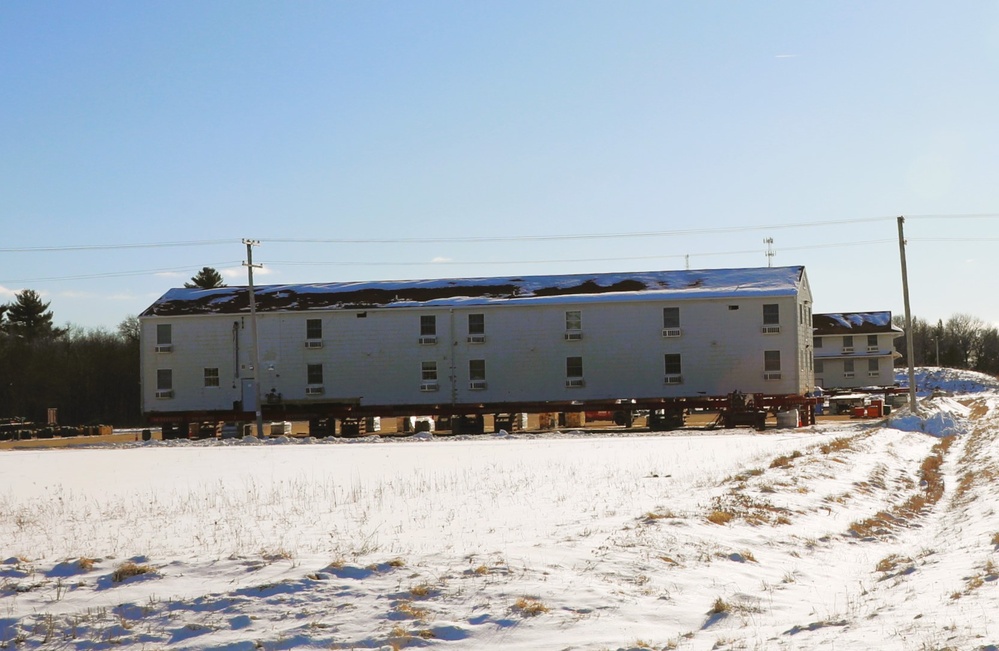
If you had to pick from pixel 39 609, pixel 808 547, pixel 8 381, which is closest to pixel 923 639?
pixel 808 547

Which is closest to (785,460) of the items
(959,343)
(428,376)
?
(428,376)

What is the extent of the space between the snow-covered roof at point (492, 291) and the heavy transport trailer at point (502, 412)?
5.58m

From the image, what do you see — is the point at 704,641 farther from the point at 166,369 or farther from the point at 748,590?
the point at 166,369

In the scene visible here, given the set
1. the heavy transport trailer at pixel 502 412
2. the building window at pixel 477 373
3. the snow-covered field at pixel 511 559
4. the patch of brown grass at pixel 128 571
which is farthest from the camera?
the building window at pixel 477 373

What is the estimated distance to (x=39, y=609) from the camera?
10188 millimetres

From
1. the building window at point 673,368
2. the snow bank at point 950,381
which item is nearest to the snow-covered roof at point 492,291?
the building window at point 673,368

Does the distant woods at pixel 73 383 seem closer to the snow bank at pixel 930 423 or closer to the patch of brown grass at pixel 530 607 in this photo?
the snow bank at pixel 930 423

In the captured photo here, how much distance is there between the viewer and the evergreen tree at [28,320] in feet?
353

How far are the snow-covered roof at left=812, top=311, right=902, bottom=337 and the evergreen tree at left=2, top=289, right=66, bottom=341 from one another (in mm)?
76385

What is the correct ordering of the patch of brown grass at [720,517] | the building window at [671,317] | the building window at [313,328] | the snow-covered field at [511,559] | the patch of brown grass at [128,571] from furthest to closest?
the building window at [313,328] → the building window at [671,317] → the patch of brown grass at [720,517] → the patch of brown grass at [128,571] → the snow-covered field at [511,559]

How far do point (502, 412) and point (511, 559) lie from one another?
38.3 metres

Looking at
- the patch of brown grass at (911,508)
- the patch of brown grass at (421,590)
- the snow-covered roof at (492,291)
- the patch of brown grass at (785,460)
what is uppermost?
the snow-covered roof at (492,291)

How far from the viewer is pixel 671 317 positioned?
52719 mm

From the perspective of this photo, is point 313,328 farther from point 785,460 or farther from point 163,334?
point 785,460
